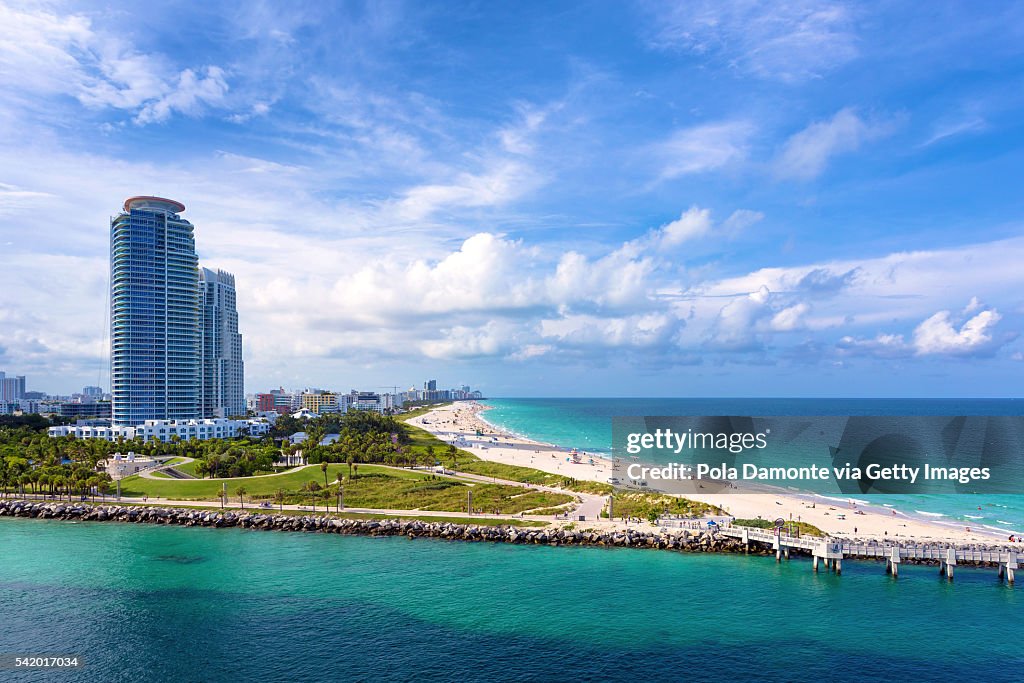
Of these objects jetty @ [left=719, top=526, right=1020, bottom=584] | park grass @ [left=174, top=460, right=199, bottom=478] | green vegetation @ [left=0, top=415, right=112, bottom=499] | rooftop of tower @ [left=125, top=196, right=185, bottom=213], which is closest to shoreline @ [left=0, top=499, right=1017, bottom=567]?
jetty @ [left=719, top=526, right=1020, bottom=584]

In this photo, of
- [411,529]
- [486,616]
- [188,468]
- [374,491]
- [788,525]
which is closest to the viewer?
[486,616]

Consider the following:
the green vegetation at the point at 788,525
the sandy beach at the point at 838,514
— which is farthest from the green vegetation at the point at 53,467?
the green vegetation at the point at 788,525

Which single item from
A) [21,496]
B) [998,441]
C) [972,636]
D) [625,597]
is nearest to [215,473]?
[21,496]

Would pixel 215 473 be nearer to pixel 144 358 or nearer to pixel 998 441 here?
pixel 144 358

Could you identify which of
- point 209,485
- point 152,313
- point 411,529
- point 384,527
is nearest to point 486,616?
point 411,529

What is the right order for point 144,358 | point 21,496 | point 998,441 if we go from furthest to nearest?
1. point 998,441
2. point 144,358
3. point 21,496

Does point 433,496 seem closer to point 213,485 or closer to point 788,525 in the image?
point 213,485

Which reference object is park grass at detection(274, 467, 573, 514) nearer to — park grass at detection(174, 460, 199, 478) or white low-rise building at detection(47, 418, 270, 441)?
park grass at detection(174, 460, 199, 478)
